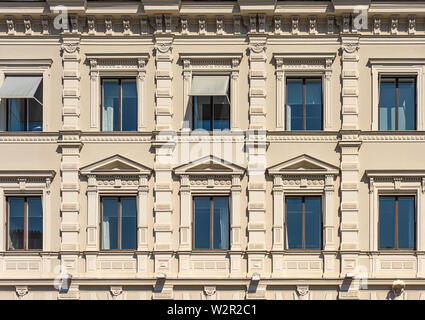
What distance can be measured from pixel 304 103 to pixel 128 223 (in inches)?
223

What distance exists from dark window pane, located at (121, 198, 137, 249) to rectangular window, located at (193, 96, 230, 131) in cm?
265

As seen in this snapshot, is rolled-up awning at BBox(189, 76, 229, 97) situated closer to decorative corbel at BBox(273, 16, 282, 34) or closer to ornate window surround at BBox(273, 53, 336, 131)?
ornate window surround at BBox(273, 53, 336, 131)

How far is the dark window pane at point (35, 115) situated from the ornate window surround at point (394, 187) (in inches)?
345

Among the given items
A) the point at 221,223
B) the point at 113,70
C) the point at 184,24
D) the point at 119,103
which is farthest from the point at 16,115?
the point at 221,223

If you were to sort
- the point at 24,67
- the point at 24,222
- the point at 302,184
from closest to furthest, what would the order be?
the point at 302,184, the point at 24,222, the point at 24,67

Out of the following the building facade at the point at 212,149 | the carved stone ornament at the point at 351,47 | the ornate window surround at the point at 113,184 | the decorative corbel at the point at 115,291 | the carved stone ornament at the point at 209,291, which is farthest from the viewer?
the carved stone ornament at the point at 351,47

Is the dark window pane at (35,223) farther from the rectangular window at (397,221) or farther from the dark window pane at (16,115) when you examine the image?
the rectangular window at (397,221)

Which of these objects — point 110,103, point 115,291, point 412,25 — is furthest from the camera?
point 110,103

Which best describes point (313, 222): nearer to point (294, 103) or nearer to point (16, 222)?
point (294, 103)

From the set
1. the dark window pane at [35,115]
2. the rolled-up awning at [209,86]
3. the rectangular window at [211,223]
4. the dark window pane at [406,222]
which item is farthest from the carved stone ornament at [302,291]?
the dark window pane at [35,115]

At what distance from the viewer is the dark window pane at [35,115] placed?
23.5m

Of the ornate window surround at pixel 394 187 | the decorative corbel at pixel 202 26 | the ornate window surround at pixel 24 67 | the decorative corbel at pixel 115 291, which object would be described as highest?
the decorative corbel at pixel 202 26

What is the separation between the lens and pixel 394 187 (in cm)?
2275

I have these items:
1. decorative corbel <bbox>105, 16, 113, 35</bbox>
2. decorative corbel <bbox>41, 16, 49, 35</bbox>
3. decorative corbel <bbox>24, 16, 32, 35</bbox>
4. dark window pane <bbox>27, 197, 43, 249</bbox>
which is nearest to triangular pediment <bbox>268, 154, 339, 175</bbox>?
decorative corbel <bbox>105, 16, 113, 35</bbox>
